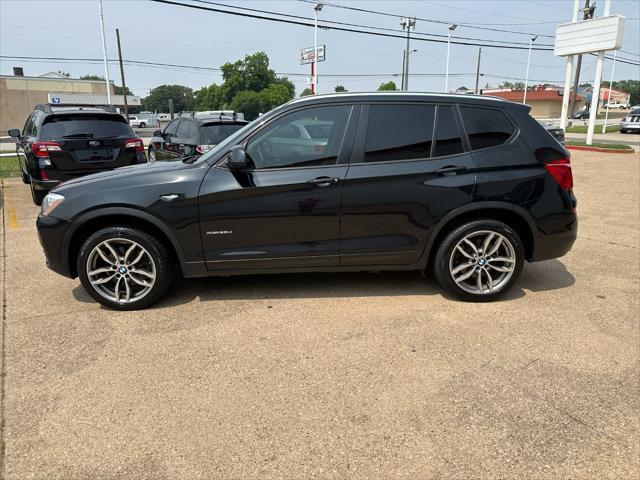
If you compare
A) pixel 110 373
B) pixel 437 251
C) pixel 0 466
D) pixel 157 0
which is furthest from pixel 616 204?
pixel 157 0

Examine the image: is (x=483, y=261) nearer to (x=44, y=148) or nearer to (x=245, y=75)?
(x=44, y=148)

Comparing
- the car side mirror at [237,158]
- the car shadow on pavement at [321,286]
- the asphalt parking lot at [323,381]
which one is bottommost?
the asphalt parking lot at [323,381]

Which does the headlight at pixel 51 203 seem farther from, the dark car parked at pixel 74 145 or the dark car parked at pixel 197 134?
the dark car parked at pixel 197 134

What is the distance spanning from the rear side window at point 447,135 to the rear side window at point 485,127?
11 cm

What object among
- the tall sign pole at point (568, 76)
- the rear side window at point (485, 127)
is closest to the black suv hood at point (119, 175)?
the rear side window at point (485, 127)

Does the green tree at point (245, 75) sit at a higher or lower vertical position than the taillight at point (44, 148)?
higher

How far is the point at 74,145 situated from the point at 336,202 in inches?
219

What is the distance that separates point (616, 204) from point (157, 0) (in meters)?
17.0

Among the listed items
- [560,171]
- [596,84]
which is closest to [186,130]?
[560,171]

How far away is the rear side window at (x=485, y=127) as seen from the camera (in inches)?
166

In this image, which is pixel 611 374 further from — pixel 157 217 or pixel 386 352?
pixel 157 217

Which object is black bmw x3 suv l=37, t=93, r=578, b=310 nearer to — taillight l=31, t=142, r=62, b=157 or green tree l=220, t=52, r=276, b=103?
taillight l=31, t=142, r=62, b=157

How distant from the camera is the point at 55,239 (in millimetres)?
3990

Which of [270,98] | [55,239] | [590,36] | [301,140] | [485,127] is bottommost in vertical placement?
[55,239]
